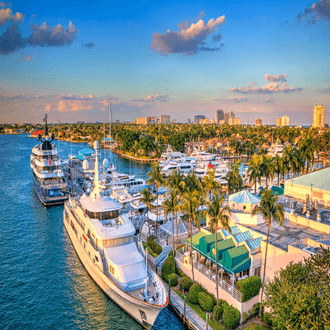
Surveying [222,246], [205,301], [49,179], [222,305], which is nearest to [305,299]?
[222,305]

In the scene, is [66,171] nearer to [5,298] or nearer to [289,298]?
[5,298]

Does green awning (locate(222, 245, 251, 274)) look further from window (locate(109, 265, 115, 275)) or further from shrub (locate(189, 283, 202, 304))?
window (locate(109, 265, 115, 275))

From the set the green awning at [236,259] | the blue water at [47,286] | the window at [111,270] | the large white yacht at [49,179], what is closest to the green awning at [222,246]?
the green awning at [236,259]

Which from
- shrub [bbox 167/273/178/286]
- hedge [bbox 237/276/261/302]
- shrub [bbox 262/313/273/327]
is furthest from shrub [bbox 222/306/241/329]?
shrub [bbox 167/273/178/286]

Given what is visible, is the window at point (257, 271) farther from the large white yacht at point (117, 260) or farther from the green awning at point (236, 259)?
the large white yacht at point (117, 260)

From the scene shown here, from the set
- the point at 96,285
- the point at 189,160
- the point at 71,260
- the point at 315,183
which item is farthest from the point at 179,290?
the point at 189,160

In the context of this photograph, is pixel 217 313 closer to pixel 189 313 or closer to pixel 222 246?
pixel 189 313
